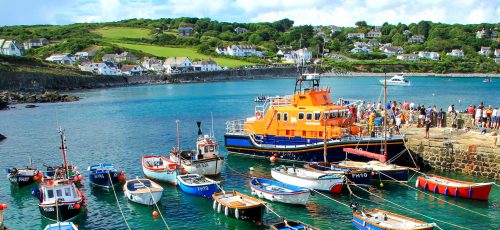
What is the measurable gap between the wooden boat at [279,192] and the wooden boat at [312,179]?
1.09 meters

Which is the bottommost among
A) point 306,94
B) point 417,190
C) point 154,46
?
point 417,190

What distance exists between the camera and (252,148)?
110 ft

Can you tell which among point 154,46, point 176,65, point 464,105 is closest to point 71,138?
point 464,105

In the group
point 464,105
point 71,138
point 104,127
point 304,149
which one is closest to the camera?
point 304,149

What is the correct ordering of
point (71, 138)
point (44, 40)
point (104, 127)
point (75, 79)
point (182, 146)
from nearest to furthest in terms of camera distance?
point (182, 146), point (71, 138), point (104, 127), point (75, 79), point (44, 40)

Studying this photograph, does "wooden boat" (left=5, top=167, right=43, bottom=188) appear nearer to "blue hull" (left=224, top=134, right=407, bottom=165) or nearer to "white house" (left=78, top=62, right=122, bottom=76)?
"blue hull" (left=224, top=134, right=407, bottom=165)

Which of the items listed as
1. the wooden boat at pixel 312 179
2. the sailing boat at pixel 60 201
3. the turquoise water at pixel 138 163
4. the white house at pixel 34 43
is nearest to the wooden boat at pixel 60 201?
the sailing boat at pixel 60 201

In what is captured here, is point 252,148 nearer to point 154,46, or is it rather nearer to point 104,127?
point 104,127

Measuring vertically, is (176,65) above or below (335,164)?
above

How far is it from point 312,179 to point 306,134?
7.41m

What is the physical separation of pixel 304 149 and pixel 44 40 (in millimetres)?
177691

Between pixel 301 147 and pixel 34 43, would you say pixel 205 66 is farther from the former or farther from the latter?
pixel 301 147

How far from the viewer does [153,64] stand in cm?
16025

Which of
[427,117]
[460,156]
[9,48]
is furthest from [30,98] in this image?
[460,156]
